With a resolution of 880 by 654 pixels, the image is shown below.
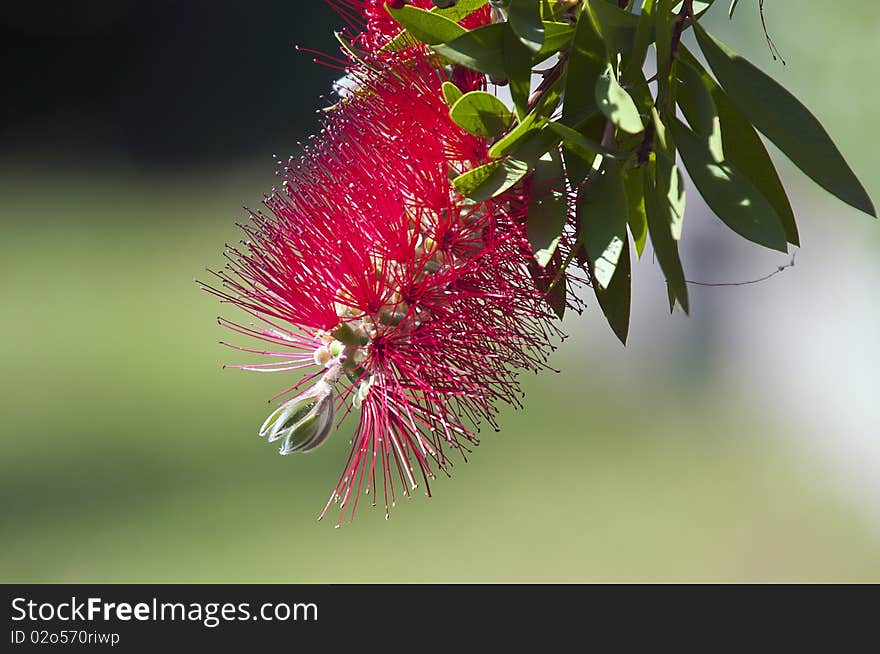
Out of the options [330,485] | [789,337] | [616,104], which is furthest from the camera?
[789,337]

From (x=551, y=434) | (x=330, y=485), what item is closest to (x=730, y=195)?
(x=330, y=485)

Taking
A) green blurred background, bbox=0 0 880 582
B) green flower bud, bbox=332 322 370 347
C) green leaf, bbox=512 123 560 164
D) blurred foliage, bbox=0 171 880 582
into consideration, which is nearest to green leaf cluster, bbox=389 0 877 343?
green leaf, bbox=512 123 560 164

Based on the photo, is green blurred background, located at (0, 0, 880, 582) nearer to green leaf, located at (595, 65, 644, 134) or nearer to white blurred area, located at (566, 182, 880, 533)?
white blurred area, located at (566, 182, 880, 533)

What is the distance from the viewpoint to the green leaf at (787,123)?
417mm

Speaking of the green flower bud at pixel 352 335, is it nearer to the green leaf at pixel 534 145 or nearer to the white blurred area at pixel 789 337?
the green leaf at pixel 534 145

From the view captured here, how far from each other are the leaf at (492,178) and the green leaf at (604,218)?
0.03 m

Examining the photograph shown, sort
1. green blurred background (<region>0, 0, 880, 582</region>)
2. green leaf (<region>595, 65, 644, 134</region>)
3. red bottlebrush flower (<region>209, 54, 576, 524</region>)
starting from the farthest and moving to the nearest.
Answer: green blurred background (<region>0, 0, 880, 582</region>), red bottlebrush flower (<region>209, 54, 576, 524</region>), green leaf (<region>595, 65, 644, 134</region>)

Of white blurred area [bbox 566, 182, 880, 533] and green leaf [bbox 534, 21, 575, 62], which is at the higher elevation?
white blurred area [bbox 566, 182, 880, 533]

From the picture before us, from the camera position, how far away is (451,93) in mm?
462

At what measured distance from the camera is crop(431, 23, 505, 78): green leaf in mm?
427

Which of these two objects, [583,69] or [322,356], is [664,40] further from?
[322,356]

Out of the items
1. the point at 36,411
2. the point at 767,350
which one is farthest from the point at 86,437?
the point at 767,350

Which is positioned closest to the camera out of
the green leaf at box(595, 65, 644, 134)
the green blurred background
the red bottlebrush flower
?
the green leaf at box(595, 65, 644, 134)

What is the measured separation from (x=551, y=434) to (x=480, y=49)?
237cm
